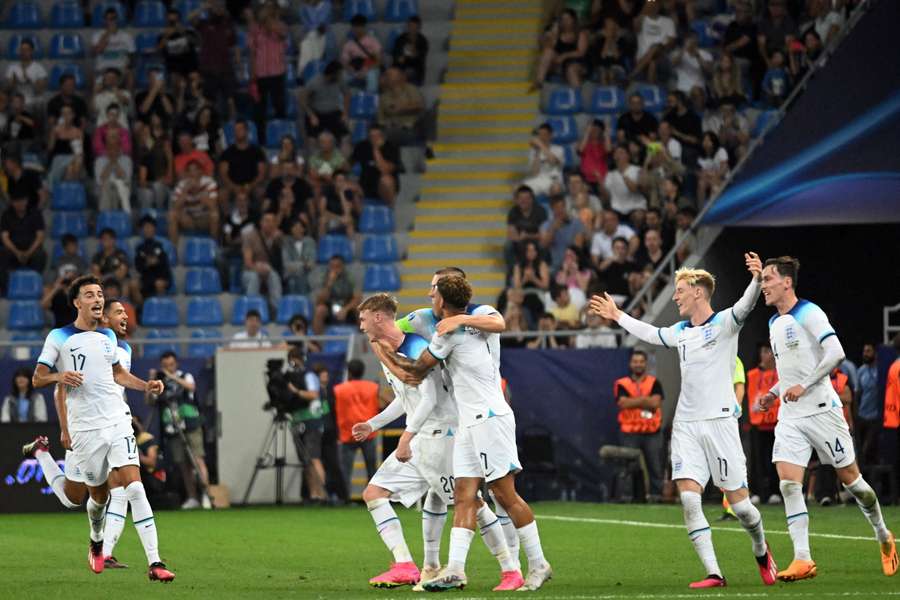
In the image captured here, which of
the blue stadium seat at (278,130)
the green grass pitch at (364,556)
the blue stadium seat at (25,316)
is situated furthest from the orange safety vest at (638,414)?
the blue stadium seat at (25,316)

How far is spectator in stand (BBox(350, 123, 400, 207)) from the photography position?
1174 inches

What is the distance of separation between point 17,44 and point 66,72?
137 cm

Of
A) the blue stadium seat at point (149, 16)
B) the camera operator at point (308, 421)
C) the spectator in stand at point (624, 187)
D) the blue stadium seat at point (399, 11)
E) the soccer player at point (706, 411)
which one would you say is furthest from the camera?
the blue stadium seat at point (149, 16)

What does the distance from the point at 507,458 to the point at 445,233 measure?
1759 centimetres

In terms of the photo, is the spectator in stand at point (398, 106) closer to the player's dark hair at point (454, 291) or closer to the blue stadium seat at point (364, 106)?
the blue stadium seat at point (364, 106)

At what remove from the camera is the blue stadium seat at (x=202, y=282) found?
28766 millimetres

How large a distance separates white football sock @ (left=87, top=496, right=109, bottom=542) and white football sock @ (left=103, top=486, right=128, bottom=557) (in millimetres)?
101

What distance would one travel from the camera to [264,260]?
2841 centimetres

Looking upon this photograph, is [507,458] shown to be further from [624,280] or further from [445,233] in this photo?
[445,233]

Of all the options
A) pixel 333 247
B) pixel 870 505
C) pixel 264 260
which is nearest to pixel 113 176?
pixel 264 260

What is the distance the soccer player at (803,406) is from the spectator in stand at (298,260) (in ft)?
50.7

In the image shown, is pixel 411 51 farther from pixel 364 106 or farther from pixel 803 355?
pixel 803 355

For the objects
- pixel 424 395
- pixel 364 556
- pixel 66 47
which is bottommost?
pixel 364 556

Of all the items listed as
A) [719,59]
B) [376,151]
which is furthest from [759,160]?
[376,151]
